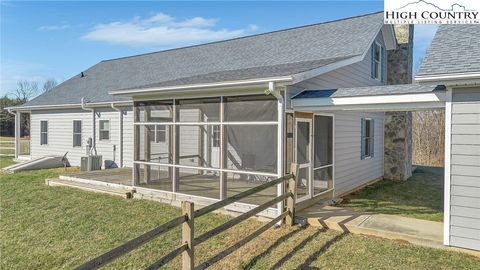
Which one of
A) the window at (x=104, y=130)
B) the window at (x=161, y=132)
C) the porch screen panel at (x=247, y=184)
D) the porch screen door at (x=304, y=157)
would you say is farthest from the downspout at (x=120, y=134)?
the porch screen door at (x=304, y=157)

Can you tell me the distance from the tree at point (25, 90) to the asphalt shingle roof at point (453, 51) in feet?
215

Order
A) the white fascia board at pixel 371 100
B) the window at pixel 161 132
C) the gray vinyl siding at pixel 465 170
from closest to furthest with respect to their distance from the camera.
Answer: the gray vinyl siding at pixel 465 170 → the white fascia board at pixel 371 100 → the window at pixel 161 132

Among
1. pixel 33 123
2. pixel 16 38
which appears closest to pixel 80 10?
pixel 16 38

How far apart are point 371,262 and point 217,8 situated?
10921 mm

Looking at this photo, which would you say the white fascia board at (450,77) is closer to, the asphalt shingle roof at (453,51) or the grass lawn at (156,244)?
the asphalt shingle roof at (453,51)

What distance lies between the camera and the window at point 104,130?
13.7 m

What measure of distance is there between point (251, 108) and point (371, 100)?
2376mm

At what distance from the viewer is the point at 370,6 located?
41.8 feet

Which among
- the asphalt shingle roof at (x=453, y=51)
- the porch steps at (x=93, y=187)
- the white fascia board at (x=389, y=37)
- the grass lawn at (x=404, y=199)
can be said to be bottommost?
the grass lawn at (x=404, y=199)

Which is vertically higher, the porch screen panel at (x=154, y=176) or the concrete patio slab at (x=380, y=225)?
the porch screen panel at (x=154, y=176)

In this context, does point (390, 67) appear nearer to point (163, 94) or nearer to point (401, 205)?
point (401, 205)

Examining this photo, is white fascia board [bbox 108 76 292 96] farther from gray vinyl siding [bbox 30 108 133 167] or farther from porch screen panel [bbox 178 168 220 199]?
gray vinyl siding [bbox 30 108 133 167]

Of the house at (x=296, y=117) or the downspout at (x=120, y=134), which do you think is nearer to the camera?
the house at (x=296, y=117)

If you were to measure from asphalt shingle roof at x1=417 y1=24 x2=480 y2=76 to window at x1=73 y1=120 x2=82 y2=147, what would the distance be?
45.9 feet
